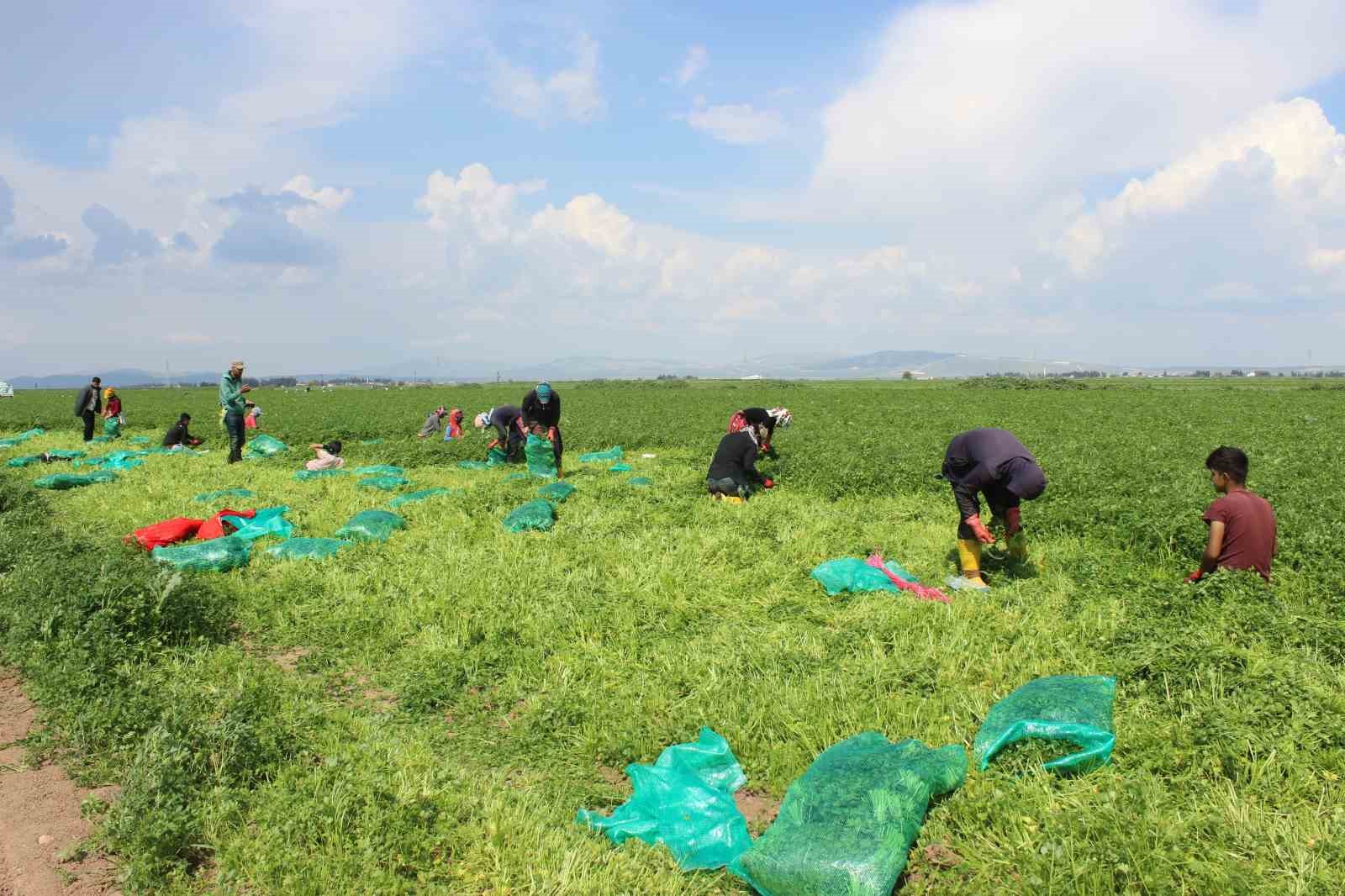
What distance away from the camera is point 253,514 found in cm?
941

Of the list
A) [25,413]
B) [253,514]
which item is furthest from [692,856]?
[25,413]

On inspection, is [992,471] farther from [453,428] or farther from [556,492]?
[453,428]

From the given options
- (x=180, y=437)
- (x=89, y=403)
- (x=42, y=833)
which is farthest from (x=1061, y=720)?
(x=89, y=403)

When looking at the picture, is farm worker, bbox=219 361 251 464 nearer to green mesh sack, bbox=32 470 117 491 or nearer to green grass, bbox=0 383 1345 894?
green mesh sack, bbox=32 470 117 491

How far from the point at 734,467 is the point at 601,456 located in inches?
223

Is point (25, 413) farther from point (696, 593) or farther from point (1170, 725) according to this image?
point (1170, 725)

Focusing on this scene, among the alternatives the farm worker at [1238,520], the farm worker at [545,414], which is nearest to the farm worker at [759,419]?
the farm worker at [545,414]

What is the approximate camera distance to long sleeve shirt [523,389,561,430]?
38.8 ft

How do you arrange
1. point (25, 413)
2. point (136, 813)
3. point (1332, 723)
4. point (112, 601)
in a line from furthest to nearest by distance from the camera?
point (25, 413) → point (112, 601) → point (1332, 723) → point (136, 813)

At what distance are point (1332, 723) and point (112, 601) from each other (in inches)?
315

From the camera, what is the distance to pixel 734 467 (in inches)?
414

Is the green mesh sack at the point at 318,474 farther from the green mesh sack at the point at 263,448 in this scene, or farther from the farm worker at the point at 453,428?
the farm worker at the point at 453,428

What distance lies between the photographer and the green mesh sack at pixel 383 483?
38.5 feet

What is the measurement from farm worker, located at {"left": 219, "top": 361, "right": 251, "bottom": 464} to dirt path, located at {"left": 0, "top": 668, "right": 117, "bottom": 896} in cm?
1057
